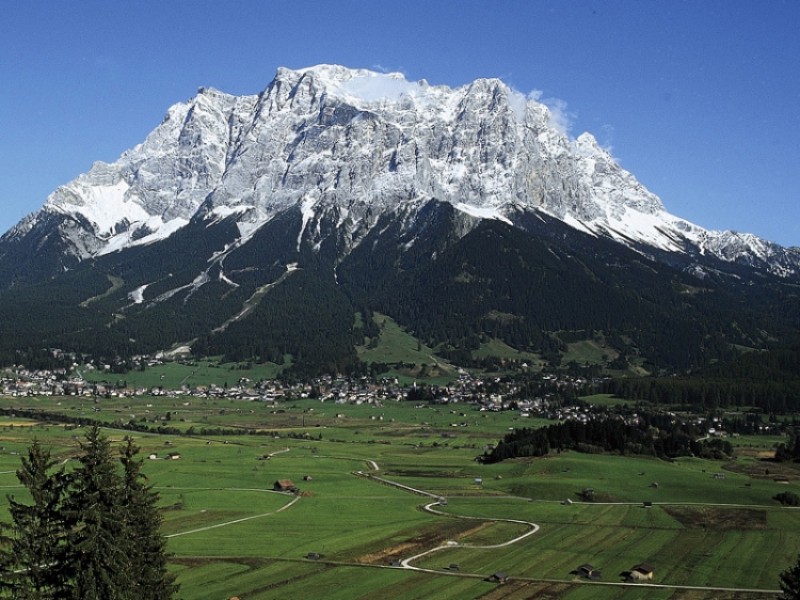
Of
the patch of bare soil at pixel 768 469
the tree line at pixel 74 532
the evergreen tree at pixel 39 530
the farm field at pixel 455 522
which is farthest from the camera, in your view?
the patch of bare soil at pixel 768 469

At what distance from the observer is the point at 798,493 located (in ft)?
383

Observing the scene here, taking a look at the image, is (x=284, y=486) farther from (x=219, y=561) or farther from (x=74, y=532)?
(x=74, y=532)

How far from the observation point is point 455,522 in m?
97.4

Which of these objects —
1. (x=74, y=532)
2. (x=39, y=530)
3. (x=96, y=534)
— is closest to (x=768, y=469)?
(x=96, y=534)

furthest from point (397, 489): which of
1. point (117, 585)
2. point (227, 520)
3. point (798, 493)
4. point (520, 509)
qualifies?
point (117, 585)

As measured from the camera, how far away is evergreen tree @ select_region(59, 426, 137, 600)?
37.1 meters

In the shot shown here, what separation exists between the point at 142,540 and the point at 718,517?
7862cm

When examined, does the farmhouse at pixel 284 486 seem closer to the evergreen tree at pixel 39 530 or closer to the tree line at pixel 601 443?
the tree line at pixel 601 443

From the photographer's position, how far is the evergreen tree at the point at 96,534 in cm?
3709

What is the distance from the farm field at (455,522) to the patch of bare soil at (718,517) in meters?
0.27

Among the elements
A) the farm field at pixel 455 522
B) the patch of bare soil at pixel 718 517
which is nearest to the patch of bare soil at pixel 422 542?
the farm field at pixel 455 522

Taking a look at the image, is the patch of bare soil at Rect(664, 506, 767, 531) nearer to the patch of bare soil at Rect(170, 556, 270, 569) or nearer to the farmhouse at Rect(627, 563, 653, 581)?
the farmhouse at Rect(627, 563, 653, 581)

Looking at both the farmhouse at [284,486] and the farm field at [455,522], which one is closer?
the farm field at [455,522]

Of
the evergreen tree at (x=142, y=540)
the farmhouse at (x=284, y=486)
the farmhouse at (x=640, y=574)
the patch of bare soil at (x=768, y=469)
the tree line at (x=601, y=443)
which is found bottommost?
the farmhouse at (x=640, y=574)
